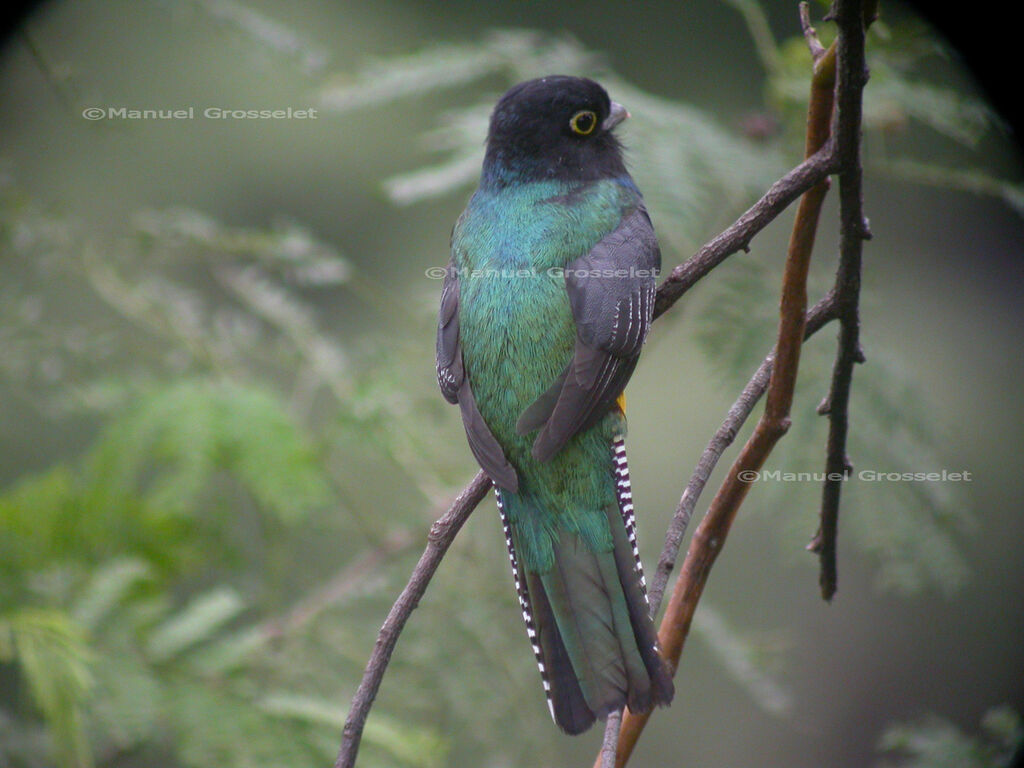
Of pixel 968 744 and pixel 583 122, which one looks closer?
pixel 968 744

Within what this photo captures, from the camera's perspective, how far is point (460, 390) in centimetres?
297

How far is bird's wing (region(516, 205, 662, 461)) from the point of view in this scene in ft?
9.00

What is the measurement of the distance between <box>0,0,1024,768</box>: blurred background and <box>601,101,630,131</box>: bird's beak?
0.25 meters

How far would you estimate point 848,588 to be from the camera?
221 inches

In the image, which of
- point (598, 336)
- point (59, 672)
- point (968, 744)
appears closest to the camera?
point (598, 336)

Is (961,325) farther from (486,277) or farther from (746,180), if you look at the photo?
(486,277)

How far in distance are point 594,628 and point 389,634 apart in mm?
658

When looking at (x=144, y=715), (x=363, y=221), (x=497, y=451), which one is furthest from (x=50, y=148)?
(x=497, y=451)

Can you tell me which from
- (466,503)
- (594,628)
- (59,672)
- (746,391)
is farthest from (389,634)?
(59,672)

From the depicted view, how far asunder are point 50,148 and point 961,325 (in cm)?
485

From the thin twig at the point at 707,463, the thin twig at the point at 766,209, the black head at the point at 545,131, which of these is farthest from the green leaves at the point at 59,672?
the thin twig at the point at 766,209

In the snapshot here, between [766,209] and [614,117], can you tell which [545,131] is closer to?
[614,117]

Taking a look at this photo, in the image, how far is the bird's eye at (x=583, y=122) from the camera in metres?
3.42

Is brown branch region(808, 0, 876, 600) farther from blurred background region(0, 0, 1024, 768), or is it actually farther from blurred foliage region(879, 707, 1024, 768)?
blurred foliage region(879, 707, 1024, 768)
